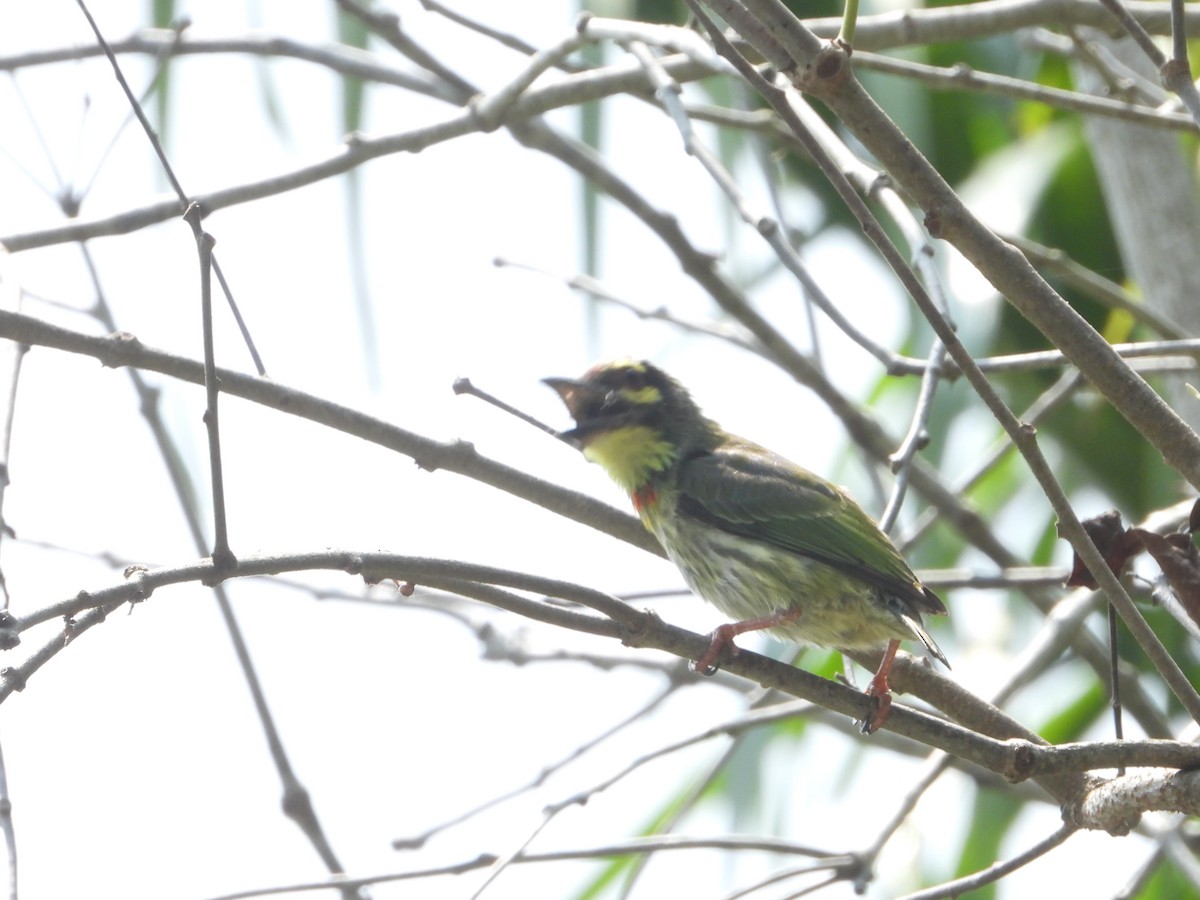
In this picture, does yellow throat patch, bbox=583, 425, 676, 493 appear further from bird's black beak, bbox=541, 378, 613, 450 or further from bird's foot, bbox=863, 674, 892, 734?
bird's foot, bbox=863, 674, 892, 734

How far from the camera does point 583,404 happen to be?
4.73 m

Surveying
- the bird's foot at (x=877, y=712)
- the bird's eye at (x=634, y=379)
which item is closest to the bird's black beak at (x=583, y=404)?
the bird's eye at (x=634, y=379)

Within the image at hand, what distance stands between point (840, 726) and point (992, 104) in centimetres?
369

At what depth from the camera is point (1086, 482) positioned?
6.66 meters

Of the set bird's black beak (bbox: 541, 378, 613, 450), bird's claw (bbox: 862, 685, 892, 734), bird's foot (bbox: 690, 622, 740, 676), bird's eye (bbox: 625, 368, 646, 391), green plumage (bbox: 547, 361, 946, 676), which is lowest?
bird's claw (bbox: 862, 685, 892, 734)

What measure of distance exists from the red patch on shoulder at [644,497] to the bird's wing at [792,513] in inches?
3.6

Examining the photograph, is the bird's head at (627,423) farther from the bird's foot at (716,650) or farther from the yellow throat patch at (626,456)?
the bird's foot at (716,650)

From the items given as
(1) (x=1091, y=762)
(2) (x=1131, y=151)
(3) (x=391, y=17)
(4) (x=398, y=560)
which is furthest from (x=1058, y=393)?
(4) (x=398, y=560)

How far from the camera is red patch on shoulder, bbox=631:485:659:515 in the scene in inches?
178

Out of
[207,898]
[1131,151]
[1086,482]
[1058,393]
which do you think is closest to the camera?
[207,898]

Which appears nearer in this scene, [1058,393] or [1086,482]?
[1058,393]

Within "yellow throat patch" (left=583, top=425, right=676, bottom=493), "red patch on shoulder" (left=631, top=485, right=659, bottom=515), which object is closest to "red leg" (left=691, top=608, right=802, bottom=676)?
"red patch on shoulder" (left=631, top=485, right=659, bottom=515)

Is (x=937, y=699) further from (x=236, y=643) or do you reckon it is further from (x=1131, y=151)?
(x=1131, y=151)

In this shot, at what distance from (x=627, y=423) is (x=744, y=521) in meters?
0.59
